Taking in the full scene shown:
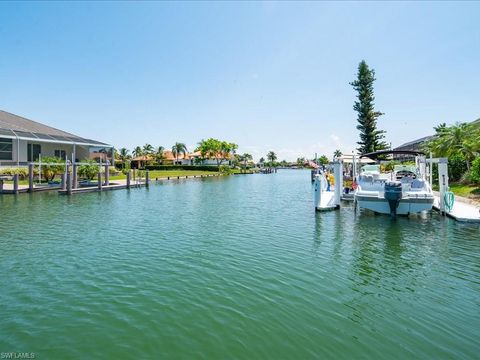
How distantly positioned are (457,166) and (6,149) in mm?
50287

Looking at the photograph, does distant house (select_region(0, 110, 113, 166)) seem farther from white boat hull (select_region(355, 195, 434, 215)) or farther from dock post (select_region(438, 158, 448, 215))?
dock post (select_region(438, 158, 448, 215))

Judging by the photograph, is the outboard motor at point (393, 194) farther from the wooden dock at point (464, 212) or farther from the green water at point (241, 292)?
the wooden dock at point (464, 212)

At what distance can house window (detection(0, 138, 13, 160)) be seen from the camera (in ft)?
120

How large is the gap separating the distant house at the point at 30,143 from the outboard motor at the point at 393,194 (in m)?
29.6

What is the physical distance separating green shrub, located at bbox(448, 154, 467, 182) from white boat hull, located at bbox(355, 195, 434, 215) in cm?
1718

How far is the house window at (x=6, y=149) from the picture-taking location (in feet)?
120

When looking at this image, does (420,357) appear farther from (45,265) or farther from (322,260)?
(45,265)

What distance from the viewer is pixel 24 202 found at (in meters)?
23.1

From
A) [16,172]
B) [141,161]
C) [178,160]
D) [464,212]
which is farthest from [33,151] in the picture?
[178,160]

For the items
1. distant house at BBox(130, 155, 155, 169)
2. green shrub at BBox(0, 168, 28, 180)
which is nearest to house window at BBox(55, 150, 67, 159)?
green shrub at BBox(0, 168, 28, 180)

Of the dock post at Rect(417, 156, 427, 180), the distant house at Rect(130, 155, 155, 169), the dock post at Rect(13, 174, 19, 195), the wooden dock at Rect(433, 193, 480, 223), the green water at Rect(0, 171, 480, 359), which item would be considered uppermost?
the distant house at Rect(130, 155, 155, 169)

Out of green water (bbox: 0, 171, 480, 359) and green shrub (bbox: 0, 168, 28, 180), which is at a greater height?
green shrub (bbox: 0, 168, 28, 180)

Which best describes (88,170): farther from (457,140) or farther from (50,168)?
(457,140)

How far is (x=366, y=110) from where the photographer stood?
4903 centimetres
